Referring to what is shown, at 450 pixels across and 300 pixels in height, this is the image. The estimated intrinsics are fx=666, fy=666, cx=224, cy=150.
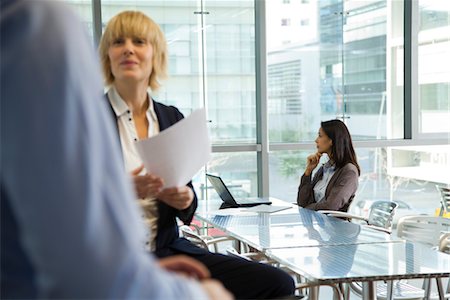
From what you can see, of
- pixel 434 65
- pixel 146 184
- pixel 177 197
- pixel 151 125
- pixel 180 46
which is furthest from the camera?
pixel 434 65

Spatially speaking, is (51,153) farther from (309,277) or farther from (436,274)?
(436,274)

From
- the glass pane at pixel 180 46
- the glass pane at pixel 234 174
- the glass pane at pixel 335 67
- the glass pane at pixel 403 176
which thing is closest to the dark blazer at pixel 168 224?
the glass pane at pixel 180 46

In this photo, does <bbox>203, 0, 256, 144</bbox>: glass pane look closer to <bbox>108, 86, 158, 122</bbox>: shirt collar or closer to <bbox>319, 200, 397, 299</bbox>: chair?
<bbox>319, 200, 397, 299</bbox>: chair

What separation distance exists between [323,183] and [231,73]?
1962 millimetres

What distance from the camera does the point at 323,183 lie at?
5.11m

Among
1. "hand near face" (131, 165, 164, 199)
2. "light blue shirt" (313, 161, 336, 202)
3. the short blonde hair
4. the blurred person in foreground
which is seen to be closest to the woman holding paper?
the short blonde hair

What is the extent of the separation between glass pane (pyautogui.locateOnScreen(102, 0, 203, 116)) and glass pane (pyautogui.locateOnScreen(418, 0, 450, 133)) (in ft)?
7.72

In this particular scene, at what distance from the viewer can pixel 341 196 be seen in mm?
4828

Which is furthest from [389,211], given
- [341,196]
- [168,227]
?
[168,227]

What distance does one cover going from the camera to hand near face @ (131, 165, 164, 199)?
159 cm

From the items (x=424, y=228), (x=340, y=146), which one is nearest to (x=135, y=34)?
(x=424, y=228)

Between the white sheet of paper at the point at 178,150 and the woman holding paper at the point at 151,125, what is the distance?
0.27 ft

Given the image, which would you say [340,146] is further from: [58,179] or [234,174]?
[58,179]

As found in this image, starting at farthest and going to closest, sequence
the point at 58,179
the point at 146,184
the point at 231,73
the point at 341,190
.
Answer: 1. the point at 231,73
2. the point at 341,190
3. the point at 146,184
4. the point at 58,179
